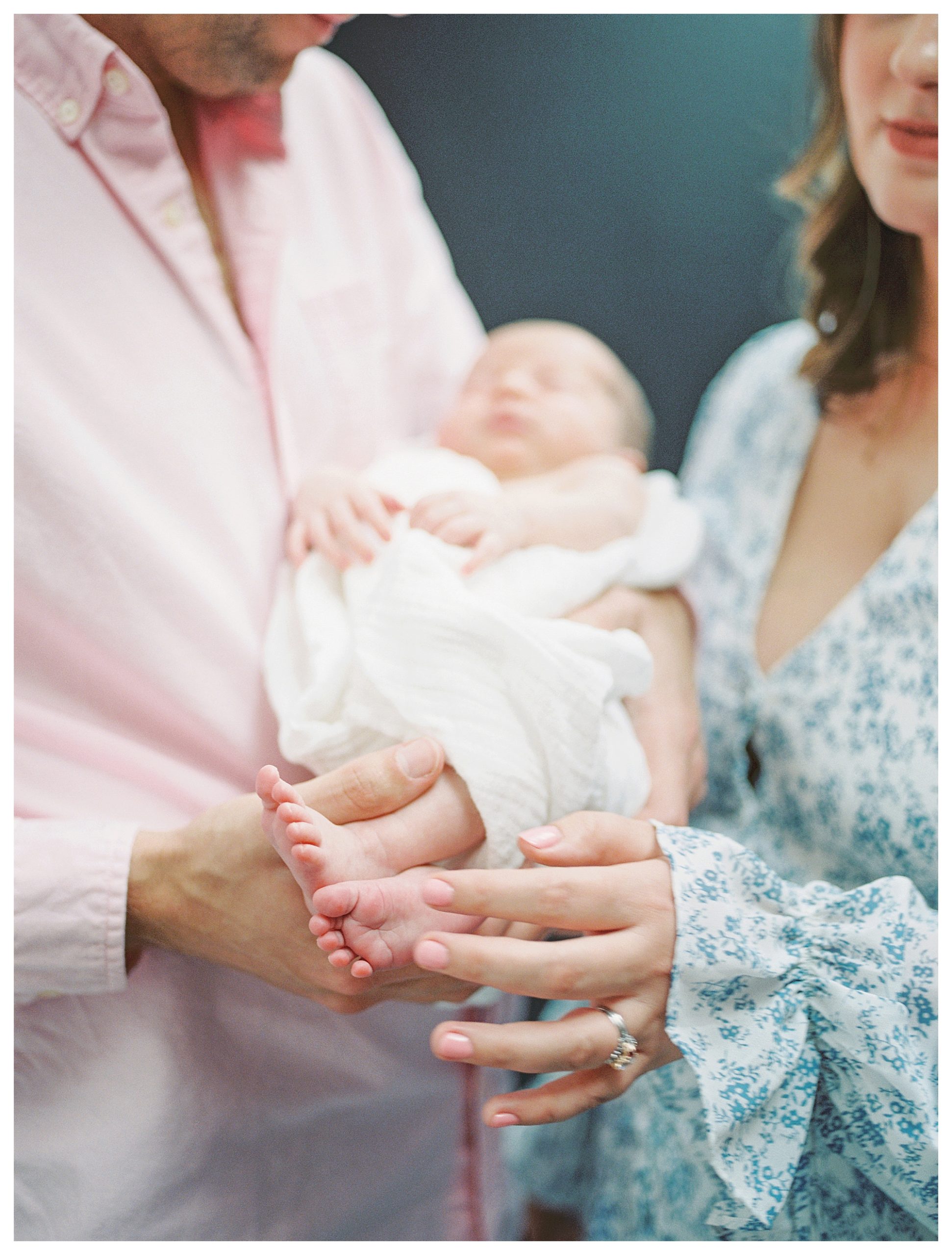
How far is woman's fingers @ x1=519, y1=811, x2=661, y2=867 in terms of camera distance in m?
0.61

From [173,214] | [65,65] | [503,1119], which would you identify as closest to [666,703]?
[503,1119]

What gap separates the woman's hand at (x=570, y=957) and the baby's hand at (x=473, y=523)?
26 cm

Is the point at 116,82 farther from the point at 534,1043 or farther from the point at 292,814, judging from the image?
the point at 534,1043

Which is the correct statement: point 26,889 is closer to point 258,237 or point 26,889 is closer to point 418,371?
point 258,237

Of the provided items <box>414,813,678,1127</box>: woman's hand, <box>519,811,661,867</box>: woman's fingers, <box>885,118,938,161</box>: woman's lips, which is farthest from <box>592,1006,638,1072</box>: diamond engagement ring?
<box>885,118,938,161</box>: woman's lips

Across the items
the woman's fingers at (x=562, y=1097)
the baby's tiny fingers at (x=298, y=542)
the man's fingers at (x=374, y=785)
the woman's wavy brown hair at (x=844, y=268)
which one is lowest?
the woman's fingers at (x=562, y=1097)

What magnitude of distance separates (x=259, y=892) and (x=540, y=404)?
69cm

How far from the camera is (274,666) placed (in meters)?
0.77

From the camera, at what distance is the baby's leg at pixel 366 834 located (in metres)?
0.56

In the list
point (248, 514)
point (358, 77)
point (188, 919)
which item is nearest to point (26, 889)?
point (188, 919)

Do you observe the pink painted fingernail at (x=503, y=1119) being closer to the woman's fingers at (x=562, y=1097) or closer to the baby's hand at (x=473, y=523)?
the woman's fingers at (x=562, y=1097)

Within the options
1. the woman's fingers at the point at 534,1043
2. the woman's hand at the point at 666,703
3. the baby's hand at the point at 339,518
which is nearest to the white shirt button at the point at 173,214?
the baby's hand at the point at 339,518

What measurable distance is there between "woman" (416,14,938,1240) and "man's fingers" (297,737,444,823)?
7 centimetres

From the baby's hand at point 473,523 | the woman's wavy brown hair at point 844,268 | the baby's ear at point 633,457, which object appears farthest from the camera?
the baby's ear at point 633,457
